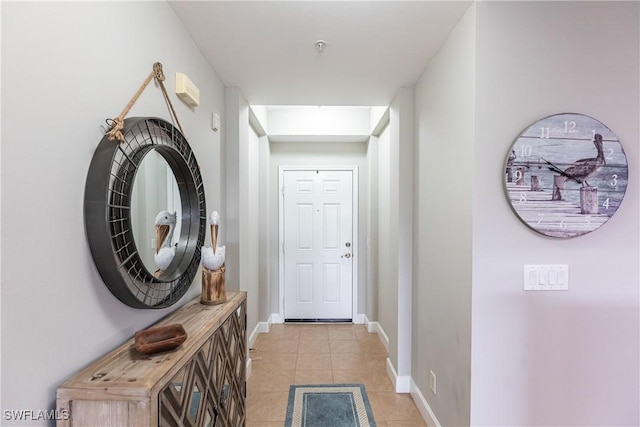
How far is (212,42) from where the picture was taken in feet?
5.86

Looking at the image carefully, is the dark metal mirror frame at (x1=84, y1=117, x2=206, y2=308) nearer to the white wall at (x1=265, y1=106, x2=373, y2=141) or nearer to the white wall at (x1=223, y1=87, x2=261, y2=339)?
the white wall at (x1=223, y1=87, x2=261, y2=339)

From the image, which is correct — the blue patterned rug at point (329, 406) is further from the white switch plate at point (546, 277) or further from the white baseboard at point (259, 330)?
the white switch plate at point (546, 277)

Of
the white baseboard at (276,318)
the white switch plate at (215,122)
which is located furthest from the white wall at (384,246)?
the white switch plate at (215,122)

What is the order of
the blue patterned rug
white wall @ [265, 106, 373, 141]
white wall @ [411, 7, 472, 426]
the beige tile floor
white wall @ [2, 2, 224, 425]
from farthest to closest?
white wall @ [265, 106, 373, 141]
the beige tile floor
the blue patterned rug
white wall @ [411, 7, 472, 426]
white wall @ [2, 2, 224, 425]

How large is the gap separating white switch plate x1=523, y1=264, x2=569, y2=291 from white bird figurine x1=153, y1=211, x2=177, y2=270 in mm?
1585

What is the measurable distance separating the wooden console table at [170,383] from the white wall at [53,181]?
0.08m

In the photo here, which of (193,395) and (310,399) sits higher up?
(193,395)

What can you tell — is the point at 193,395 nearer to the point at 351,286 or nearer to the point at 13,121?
the point at 13,121

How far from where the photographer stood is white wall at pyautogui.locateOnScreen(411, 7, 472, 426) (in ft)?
4.86

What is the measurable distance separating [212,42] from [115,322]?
1.53 m

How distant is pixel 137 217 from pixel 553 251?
68.8 inches

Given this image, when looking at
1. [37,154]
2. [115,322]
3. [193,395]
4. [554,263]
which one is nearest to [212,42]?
[37,154]

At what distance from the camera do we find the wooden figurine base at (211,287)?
1.54m

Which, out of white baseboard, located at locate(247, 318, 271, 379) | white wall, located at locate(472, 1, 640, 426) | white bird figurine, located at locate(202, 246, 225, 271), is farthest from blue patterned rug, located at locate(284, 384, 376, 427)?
white bird figurine, located at locate(202, 246, 225, 271)
